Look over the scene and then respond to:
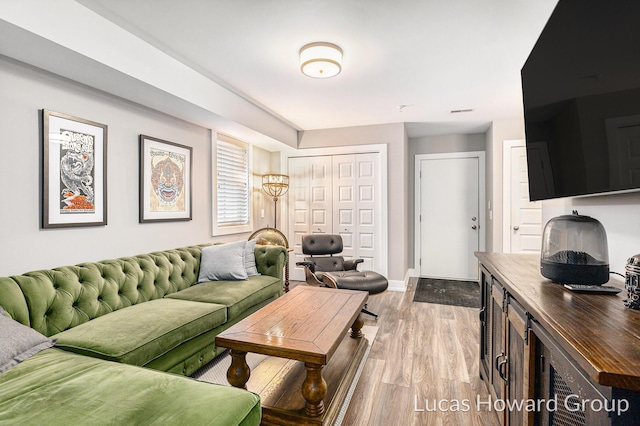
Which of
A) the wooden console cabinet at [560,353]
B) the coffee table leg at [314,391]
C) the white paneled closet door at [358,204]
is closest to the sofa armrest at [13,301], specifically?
the coffee table leg at [314,391]

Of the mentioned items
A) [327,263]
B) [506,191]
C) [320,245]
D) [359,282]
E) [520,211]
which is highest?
[506,191]

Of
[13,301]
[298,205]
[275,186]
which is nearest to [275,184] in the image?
[275,186]

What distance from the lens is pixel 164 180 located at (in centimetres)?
323

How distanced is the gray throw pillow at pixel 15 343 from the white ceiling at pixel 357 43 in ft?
6.22

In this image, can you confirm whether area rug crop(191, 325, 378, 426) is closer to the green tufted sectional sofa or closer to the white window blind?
the green tufted sectional sofa

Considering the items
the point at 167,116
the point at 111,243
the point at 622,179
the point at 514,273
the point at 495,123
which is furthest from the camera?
the point at 495,123

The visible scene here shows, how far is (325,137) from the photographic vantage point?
4996 mm

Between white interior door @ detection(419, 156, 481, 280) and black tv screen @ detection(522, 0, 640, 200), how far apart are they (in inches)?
151

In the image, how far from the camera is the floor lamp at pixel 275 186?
4711mm

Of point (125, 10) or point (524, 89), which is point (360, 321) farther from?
point (125, 10)

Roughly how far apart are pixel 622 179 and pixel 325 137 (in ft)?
13.9

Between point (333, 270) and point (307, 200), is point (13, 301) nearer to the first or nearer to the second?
point (333, 270)

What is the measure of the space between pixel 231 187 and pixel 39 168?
229cm

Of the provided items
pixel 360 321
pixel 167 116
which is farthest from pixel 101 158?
pixel 360 321
